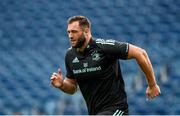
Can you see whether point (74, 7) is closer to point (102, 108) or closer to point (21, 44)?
point (21, 44)

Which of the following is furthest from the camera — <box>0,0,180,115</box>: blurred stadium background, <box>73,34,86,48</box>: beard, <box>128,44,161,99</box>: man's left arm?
<box>0,0,180,115</box>: blurred stadium background

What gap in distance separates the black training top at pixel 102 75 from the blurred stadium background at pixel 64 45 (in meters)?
5.00

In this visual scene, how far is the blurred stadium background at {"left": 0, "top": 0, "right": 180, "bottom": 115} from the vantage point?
10352mm

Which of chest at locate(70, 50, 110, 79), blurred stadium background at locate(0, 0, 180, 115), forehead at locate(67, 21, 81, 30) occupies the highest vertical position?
forehead at locate(67, 21, 81, 30)

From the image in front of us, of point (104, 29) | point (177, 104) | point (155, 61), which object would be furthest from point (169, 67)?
point (104, 29)

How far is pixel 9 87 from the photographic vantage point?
459 inches

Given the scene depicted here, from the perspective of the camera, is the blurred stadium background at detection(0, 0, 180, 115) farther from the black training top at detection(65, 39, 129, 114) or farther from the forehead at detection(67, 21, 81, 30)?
the forehead at detection(67, 21, 81, 30)

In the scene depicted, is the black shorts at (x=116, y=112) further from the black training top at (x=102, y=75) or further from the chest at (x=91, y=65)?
the chest at (x=91, y=65)

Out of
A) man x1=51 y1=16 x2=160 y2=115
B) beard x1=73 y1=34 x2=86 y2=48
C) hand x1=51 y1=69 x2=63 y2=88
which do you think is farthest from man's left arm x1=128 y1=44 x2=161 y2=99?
hand x1=51 y1=69 x2=63 y2=88

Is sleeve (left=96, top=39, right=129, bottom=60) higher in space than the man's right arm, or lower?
higher

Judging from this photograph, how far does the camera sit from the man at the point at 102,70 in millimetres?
4691

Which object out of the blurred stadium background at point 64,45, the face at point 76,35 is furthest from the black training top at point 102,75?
the blurred stadium background at point 64,45

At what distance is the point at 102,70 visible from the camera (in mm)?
4781

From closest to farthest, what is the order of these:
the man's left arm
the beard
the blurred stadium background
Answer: the man's left arm → the beard → the blurred stadium background
